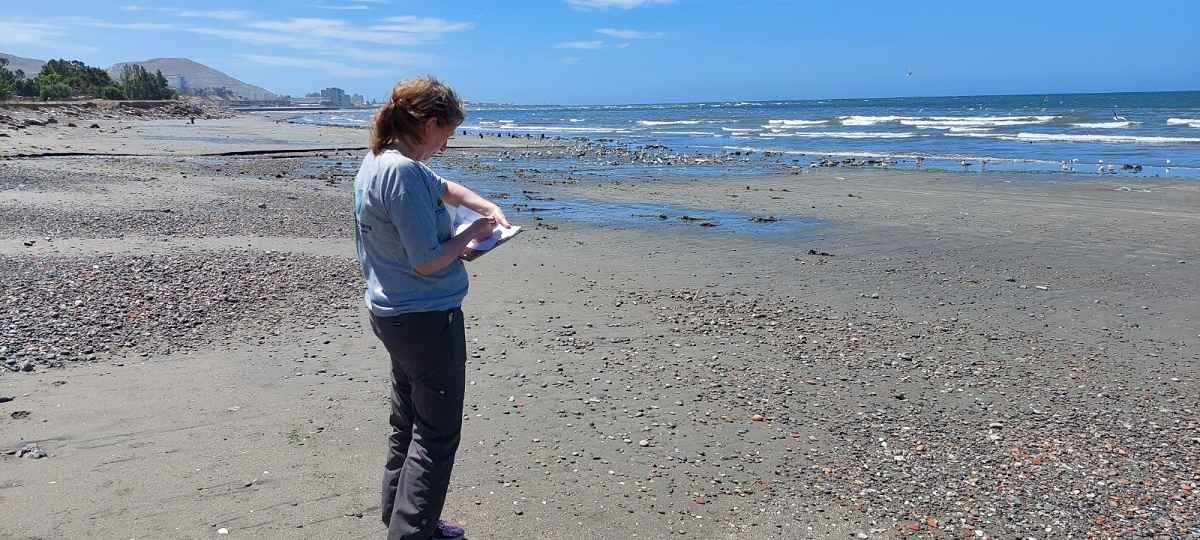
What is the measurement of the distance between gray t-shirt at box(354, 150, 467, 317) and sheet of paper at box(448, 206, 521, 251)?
0.05 metres

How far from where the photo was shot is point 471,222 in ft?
9.61

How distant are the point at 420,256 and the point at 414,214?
142 millimetres

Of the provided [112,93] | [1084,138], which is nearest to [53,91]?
[112,93]

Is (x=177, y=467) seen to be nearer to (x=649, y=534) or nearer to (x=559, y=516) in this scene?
(x=559, y=516)

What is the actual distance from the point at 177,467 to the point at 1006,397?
4.77 m

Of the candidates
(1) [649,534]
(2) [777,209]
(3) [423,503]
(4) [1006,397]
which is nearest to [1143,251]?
(2) [777,209]

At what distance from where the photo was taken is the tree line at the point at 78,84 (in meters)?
70.8

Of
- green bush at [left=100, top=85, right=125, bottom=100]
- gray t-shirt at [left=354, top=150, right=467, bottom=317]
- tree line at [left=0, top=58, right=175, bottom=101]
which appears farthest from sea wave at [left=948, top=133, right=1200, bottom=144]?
green bush at [left=100, top=85, right=125, bottom=100]

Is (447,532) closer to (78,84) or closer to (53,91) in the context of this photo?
(53,91)

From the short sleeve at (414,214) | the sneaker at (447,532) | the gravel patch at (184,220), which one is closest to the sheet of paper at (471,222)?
the short sleeve at (414,214)

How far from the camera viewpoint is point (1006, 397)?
5246 mm

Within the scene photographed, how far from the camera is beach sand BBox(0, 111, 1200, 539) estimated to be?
12.4 ft

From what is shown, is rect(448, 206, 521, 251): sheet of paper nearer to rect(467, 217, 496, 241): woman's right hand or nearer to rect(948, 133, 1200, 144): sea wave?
rect(467, 217, 496, 241): woman's right hand

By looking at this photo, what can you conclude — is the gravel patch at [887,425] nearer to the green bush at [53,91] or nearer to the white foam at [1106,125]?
the white foam at [1106,125]
